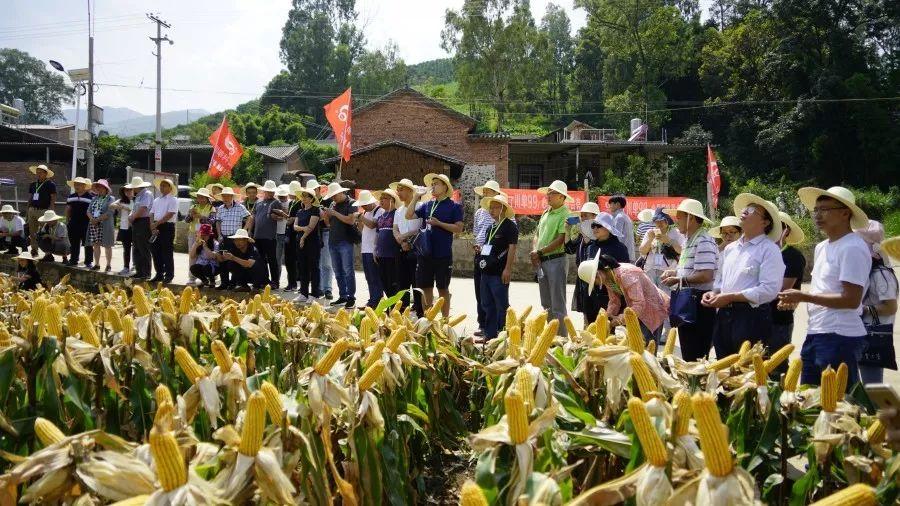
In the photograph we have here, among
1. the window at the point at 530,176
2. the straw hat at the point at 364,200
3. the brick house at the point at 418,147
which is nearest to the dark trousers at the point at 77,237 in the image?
the straw hat at the point at 364,200

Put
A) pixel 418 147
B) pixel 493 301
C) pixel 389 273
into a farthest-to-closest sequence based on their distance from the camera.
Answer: pixel 418 147 < pixel 389 273 < pixel 493 301

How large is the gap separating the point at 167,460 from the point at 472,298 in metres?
10.9

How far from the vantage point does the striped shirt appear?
577cm

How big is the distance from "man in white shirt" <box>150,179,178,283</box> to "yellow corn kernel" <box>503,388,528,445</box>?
10.3 metres

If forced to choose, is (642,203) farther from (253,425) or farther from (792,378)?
(253,425)

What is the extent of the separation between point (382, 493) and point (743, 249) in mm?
3171

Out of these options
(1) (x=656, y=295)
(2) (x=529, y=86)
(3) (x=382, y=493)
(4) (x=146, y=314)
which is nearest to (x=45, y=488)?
(3) (x=382, y=493)

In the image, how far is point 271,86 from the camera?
83.7 meters

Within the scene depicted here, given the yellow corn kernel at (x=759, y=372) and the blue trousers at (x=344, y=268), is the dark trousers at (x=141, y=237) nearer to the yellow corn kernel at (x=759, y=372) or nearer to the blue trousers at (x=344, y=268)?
the blue trousers at (x=344, y=268)

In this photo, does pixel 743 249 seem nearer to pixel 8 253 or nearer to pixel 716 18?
pixel 8 253

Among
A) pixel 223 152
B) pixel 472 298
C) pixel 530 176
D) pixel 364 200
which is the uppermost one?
pixel 530 176

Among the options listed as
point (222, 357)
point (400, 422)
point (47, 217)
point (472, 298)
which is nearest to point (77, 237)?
point (47, 217)

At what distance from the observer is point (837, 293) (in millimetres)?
3865

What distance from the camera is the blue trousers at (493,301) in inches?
290
